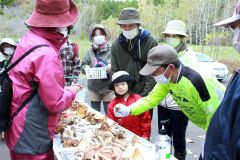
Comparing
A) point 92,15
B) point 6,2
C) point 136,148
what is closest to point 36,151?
point 136,148

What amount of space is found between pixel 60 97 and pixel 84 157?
0.51 m

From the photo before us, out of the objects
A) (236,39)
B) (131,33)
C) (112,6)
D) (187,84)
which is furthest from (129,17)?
(112,6)

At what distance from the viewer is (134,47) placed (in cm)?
414

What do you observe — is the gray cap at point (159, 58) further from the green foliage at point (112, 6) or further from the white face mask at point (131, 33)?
the green foliage at point (112, 6)

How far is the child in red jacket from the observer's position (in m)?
3.78

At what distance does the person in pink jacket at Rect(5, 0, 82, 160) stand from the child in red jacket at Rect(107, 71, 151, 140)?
1399mm

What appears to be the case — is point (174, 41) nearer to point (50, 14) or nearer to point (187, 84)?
point (187, 84)

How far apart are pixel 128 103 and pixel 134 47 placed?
70 cm

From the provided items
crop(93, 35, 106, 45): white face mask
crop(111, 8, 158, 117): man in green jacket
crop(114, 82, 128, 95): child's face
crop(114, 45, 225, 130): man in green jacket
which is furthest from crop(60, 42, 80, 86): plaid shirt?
crop(114, 45, 225, 130): man in green jacket

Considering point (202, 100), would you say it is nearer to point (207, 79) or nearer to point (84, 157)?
point (207, 79)

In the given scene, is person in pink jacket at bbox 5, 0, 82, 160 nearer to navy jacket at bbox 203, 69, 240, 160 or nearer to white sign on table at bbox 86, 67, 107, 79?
navy jacket at bbox 203, 69, 240, 160

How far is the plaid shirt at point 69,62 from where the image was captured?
510cm

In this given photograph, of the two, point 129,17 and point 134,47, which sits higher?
point 129,17

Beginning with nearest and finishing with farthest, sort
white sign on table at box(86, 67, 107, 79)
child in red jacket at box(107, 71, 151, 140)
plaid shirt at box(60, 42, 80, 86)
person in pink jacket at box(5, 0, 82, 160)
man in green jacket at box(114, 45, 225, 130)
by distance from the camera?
person in pink jacket at box(5, 0, 82, 160) < man in green jacket at box(114, 45, 225, 130) < child in red jacket at box(107, 71, 151, 140) < white sign on table at box(86, 67, 107, 79) < plaid shirt at box(60, 42, 80, 86)
